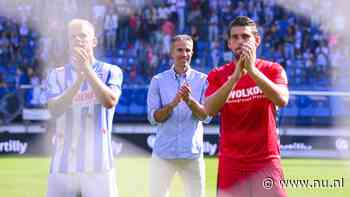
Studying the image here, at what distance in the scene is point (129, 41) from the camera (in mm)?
18594

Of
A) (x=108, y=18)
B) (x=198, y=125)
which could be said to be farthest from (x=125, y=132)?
(x=198, y=125)

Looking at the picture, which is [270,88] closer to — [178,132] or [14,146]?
[178,132]

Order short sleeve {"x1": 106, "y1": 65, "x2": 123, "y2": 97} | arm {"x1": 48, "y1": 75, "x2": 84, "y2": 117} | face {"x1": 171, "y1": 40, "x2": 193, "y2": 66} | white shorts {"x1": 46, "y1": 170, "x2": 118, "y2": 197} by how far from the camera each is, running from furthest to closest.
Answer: face {"x1": 171, "y1": 40, "x2": 193, "y2": 66} < short sleeve {"x1": 106, "y1": 65, "x2": 123, "y2": 97} < white shorts {"x1": 46, "y1": 170, "x2": 118, "y2": 197} < arm {"x1": 48, "y1": 75, "x2": 84, "y2": 117}

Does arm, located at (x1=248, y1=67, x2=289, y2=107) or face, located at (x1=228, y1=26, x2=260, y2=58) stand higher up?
face, located at (x1=228, y1=26, x2=260, y2=58)

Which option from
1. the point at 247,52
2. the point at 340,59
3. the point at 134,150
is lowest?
the point at 134,150

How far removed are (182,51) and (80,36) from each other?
1.83 metres

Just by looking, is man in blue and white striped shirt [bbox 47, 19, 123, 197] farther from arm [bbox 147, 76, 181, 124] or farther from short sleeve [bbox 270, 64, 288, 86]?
arm [bbox 147, 76, 181, 124]

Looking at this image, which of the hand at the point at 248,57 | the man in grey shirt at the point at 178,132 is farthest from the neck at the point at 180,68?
the hand at the point at 248,57

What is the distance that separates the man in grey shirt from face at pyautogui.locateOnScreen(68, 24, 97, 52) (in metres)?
1.74

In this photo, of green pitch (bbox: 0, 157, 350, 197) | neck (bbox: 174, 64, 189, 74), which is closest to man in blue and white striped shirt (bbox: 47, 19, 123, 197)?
neck (bbox: 174, 64, 189, 74)

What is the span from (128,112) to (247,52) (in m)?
12.1

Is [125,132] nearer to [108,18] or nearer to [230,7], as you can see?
[108,18]

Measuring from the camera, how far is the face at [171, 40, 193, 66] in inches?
269

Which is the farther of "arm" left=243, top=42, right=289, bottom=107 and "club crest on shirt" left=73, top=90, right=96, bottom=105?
"club crest on shirt" left=73, top=90, right=96, bottom=105
